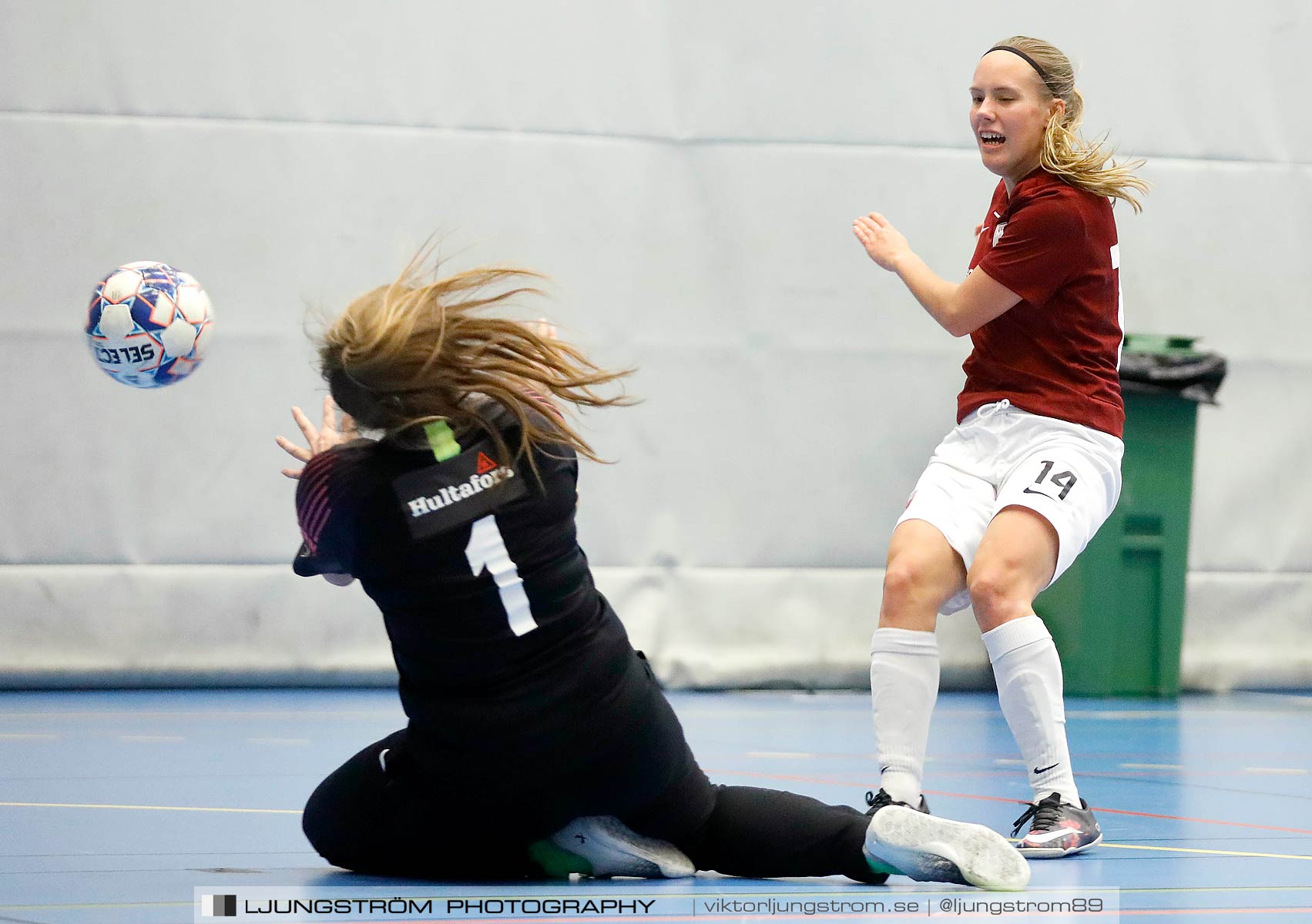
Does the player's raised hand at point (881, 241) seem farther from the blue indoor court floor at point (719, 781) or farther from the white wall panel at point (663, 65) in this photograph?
the white wall panel at point (663, 65)

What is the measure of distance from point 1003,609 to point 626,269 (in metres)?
4.46

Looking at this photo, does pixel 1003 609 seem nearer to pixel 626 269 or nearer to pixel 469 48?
pixel 626 269

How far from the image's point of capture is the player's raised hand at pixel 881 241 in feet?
12.5

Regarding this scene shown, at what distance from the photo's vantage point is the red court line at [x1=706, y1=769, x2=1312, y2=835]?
3.90 m

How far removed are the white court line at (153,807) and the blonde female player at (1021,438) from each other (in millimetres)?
1555

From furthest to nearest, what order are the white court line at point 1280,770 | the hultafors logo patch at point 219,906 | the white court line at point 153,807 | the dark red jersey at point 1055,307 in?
the white court line at point 1280,770 → the white court line at point 153,807 → the dark red jersey at point 1055,307 → the hultafors logo patch at point 219,906

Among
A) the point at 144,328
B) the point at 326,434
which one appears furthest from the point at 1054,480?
the point at 144,328

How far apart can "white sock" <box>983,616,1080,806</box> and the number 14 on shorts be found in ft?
0.93

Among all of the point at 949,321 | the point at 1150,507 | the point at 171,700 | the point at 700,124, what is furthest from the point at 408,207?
the point at 949,321

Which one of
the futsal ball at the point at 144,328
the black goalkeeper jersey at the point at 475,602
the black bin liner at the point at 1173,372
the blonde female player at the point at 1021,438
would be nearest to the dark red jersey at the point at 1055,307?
the blonde female player at the point at 1021,438

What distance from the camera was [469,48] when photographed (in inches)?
298

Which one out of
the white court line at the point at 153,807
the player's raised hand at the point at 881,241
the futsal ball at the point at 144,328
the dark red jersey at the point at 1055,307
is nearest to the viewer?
the dark red jersey at the point at 1055,307

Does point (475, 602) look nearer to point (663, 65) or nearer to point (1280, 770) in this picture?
point (1280, 770)

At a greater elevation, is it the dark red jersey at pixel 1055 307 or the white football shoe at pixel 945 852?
the dark red jersey at pixel 1055 307
